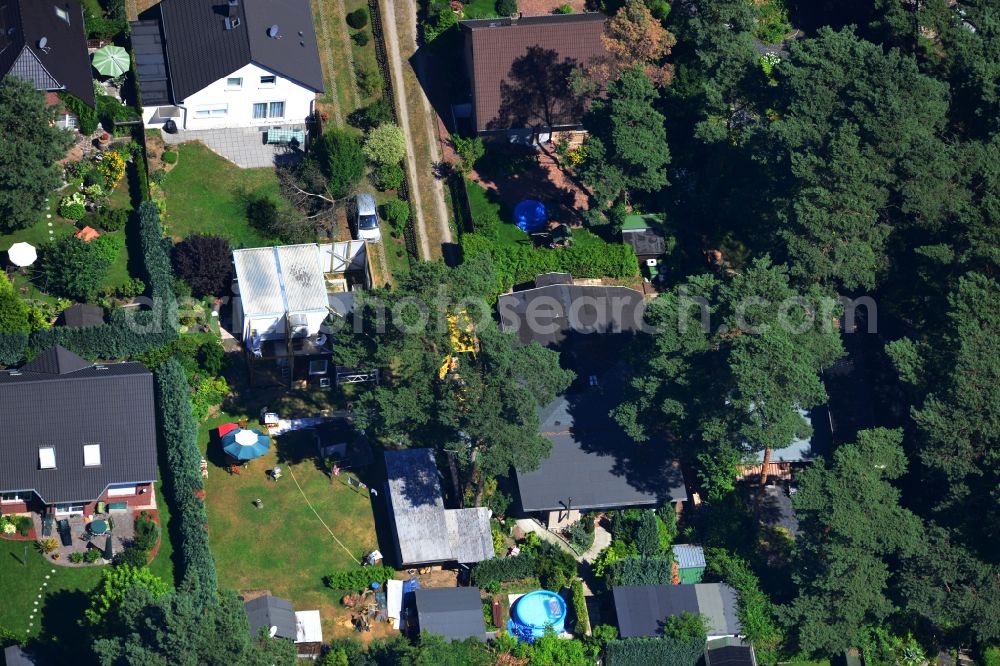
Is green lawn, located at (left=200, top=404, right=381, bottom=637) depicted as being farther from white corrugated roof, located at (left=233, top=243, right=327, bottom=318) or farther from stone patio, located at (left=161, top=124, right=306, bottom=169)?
stone patio, located at (left=161, top=124, right=306, bottom=169)

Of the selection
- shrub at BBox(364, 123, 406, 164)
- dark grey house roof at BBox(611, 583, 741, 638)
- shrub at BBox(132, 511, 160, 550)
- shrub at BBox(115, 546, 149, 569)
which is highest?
shrub at BBox(364, 123, 406, 164)

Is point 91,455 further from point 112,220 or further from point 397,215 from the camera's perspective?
point 397,215

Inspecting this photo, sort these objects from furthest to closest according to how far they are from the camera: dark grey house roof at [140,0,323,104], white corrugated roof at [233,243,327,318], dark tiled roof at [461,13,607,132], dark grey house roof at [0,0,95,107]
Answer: dark tiled roof at [461,13,607,132]
dark grey house roof at [140,0,323,104]
dark grey house roof at [0,0,95,107]
white corrugated roof at [233,243,327,318]

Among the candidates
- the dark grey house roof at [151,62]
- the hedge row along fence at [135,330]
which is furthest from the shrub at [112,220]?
the dark grey house roof at [151,62]

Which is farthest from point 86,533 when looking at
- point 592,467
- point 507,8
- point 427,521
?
point 507,8

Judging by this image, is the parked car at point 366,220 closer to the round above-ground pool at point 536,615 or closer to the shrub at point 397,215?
the shrub at point 397,215

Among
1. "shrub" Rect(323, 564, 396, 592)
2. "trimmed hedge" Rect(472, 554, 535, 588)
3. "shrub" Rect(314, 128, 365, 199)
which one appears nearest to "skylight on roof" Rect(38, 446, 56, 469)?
"shrub" Rect(323, 564, 396, 592)
